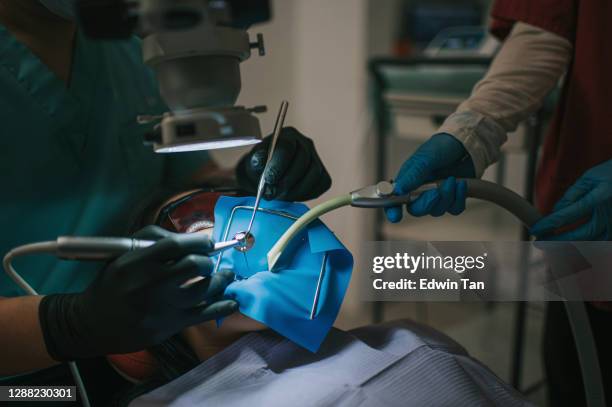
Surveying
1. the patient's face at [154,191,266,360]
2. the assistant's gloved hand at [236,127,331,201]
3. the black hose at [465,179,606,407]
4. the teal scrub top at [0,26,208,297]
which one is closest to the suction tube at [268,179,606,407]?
the black hose at [465,179,606,407]

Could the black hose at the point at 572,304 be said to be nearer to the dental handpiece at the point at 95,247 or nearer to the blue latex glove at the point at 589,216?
the blue latex glove at the point at 589,216

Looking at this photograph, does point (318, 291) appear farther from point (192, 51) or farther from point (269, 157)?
point (192, 51)

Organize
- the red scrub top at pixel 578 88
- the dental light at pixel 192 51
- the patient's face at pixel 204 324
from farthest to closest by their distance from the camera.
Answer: the red scrub top at pixel 578 88 → the patient's face at pixel 204 324 → the dental light at pixel 192 51

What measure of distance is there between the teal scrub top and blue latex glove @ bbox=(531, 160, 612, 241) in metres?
0.50

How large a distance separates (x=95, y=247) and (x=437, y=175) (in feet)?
1.54

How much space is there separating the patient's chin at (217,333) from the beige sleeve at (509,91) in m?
0.39

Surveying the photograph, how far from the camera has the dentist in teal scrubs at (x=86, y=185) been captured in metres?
0.53

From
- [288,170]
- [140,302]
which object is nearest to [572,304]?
[288,170]

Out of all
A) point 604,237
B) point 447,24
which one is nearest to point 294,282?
point 604,237

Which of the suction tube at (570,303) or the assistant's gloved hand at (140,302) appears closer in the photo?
the assistant's gloved hand at (140,302)

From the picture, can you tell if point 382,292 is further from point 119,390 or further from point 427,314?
point 119,390

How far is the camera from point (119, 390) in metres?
0.65

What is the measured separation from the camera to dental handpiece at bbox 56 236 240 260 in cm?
49

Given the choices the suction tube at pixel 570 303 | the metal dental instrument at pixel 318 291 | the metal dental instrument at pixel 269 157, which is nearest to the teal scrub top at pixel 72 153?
the metal dental instrument at pixel 269 157
